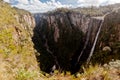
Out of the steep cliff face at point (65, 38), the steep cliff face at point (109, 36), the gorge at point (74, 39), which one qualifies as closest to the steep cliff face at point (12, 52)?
the gorge at point (74, 39)

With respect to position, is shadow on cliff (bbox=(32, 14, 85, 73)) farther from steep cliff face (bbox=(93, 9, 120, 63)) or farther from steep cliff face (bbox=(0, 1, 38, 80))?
steep cliff face (bbox=(0, 1, 38, 80))

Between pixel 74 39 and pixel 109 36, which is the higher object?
pixel 109 36

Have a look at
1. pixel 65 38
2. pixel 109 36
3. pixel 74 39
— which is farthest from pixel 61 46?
pixel 109 36

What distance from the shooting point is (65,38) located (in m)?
144

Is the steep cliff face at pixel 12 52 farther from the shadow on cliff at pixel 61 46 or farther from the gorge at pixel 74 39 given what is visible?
the shadow on cliff at pixel 61 46

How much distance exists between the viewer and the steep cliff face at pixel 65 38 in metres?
117

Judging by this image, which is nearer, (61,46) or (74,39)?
(74,39)

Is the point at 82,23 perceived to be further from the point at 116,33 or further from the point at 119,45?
the point at 119,45

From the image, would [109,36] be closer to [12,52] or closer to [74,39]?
[74,39]

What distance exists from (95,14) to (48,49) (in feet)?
114

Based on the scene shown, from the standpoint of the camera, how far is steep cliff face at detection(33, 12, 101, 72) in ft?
383

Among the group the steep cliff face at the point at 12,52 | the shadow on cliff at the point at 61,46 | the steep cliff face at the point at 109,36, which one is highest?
the steep cliff face at the point at 12,52

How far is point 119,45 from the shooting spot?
3484 inches

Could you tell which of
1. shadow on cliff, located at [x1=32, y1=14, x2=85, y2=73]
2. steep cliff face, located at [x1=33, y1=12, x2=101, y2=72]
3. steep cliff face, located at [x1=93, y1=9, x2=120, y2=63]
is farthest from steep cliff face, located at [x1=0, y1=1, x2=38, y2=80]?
shadow on cliff, located at [x1=32, y1=14, x2=85, y2=73]
